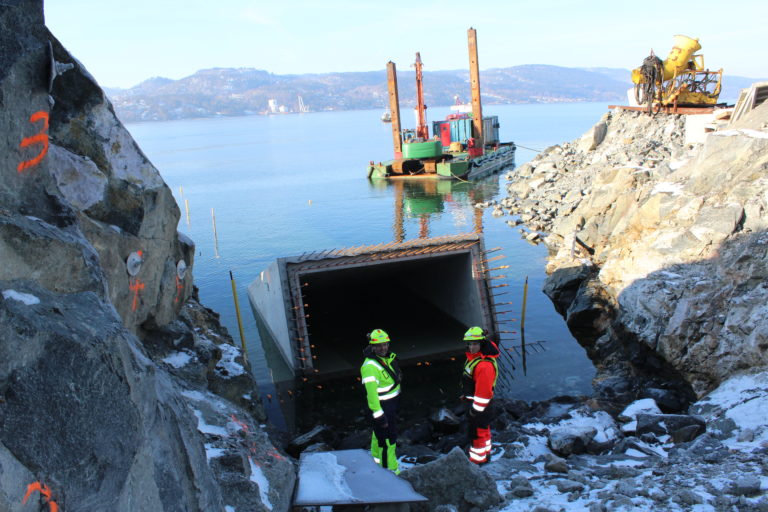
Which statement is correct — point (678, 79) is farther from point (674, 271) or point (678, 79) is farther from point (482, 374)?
point (482, 374)

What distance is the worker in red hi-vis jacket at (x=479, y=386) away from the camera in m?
7.00

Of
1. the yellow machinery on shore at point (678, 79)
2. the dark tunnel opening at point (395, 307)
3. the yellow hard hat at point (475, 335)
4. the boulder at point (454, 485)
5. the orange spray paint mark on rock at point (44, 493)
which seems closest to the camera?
the orange spray paint mark on rock at point (44, 493)

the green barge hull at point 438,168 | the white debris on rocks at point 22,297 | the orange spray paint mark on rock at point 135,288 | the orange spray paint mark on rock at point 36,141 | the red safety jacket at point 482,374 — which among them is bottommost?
the green barge hull at point 438,168

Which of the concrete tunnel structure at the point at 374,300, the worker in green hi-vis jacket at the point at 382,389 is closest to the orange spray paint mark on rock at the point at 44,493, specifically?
the worker in green hi-vis jacket at the point at 382,389

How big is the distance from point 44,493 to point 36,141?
275 centimetres

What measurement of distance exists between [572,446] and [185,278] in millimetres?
5834

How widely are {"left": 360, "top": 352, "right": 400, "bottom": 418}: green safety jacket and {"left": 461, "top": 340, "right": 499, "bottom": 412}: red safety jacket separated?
922 millimetres

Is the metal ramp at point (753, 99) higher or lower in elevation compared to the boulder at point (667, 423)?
higher

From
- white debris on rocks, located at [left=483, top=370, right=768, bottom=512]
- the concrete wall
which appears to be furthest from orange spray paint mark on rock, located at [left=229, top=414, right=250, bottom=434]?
the concrete wall

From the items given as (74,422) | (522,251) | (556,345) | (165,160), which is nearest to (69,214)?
(74,422)

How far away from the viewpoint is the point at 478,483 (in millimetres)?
5844

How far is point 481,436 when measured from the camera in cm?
731

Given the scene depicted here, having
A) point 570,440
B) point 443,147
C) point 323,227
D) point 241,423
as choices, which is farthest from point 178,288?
point 443,147

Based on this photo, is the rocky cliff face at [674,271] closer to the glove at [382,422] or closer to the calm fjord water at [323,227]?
the calm fjord water at [323,227]
